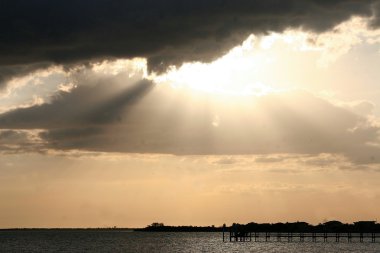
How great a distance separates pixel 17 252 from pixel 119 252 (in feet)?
77.9

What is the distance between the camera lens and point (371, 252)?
133250 mm

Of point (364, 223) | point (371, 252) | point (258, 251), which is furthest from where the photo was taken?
point (364, 223)

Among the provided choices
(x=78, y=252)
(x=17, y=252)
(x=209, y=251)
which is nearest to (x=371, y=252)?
(x=209, y=251)

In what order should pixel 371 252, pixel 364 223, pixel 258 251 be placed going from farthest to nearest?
pixel 364 223 → pixel 258 251 → pixel 371 252

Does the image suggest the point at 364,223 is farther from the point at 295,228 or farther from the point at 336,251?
the point at 336,251

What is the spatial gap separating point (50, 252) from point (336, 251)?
61814 millimetres

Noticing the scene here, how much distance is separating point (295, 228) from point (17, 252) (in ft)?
276

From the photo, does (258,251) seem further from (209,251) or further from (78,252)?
(78,252)

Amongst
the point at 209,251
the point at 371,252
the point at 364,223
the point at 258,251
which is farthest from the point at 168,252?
the point at 364,223

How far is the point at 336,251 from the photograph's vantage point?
139 metres

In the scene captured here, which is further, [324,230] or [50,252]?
[324,230]

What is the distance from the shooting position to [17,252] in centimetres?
14888

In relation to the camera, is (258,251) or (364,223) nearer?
(258,251)

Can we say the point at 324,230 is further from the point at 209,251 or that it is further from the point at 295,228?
the point at 209,251
